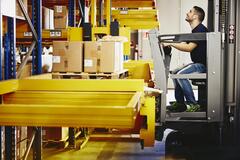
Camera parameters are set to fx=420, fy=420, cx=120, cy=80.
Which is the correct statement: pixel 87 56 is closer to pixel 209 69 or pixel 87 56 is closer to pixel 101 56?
pixel 101 56

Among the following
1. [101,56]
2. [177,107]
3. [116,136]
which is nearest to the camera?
[101,56]

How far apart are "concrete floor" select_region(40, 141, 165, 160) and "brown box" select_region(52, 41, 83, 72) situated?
1623 mm

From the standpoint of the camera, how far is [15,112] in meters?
3.32

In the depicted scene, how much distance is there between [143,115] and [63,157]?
8.08 ft

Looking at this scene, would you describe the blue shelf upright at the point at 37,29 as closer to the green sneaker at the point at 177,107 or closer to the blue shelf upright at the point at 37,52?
the blue shelf upright at the point at 37,52

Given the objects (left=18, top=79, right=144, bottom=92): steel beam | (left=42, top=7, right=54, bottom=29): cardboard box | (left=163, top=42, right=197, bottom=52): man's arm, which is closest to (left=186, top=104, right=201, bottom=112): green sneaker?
(left=163, top=42, right=197, bottom=52): man's arm

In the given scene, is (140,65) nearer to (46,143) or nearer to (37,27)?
(46,143)

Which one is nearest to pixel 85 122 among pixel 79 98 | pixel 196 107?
pixel 79 98

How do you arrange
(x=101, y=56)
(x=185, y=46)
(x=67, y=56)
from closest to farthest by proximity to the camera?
(x=101, y=56)
(x=67, y=56)
(x=185, y=46)

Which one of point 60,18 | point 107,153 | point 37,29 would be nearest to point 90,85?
point 37,29

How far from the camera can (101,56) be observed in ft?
19.5

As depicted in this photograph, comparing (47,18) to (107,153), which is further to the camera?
(47,18)

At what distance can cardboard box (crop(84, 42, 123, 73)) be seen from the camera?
19.2 feet

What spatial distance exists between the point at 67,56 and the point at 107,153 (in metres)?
2.10
